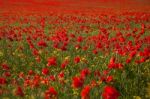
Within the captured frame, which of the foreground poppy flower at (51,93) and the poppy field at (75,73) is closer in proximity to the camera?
the foreground poppy flower at (51,93)

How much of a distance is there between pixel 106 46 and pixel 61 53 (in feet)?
4.36

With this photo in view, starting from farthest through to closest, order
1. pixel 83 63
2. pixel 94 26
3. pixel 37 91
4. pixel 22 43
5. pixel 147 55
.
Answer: pixel 94 26
pixel 22 43
pixel 83 63
pixel 147 55
pixel 37 91

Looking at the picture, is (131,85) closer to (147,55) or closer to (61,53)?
(147,55)

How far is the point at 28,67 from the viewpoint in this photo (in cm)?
988

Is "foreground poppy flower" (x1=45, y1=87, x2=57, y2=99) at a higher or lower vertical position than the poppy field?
higher

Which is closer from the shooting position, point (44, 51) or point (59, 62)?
point (59, 62)

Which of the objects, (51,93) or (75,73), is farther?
(75,73)

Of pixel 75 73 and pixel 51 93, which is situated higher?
pixel 51 93

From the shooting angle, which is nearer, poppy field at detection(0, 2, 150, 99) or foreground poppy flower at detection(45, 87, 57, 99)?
foreground poppy flower at detection(45, 87, 57, 99)

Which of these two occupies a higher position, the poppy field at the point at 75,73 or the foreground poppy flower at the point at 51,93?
the foreground poppy flower at the point at 51,93

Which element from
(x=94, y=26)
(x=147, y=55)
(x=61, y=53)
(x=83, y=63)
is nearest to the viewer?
(x=147, y=55)

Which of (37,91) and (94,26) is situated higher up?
(37,91)

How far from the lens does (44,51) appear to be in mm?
→ 11352

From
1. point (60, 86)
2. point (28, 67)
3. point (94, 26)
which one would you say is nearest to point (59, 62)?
point (28, 67)
